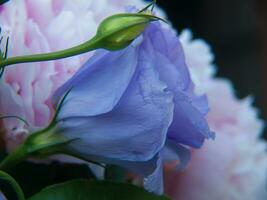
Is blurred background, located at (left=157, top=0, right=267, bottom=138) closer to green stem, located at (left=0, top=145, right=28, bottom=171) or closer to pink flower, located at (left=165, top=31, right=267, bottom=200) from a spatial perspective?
pink flower, located at (left=165, top=31, right=267, bottom=200)

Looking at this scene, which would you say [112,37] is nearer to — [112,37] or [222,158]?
[112,37]

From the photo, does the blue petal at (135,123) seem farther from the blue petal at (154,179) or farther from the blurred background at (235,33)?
the blurred background at (235,33)

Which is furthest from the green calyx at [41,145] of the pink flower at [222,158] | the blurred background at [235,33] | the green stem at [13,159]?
the blurred background at [235,33]

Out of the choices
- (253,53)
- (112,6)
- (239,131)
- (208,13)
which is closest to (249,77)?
(253,53)

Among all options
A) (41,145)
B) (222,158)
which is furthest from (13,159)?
(222,158)

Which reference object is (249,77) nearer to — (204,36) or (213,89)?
(204,36)

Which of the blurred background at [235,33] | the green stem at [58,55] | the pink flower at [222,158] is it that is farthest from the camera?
the blurred background at [235,33]
